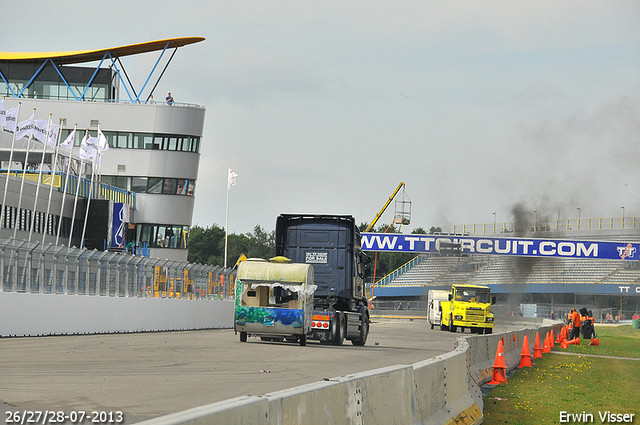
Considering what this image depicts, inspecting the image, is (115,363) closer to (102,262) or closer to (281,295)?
(281,295)

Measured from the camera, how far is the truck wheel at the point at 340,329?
28544 mm

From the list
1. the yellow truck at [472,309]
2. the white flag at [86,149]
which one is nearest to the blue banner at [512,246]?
the white flag at [86,149]

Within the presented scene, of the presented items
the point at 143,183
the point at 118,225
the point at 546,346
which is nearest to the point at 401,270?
the point at 143,183

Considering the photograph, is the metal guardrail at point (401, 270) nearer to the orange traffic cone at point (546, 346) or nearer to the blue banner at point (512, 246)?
the blue banner at point (512, 246)

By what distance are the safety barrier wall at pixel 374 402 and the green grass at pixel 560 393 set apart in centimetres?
63

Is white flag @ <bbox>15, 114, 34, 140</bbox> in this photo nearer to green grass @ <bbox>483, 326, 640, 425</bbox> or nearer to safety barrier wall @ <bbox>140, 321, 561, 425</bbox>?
green grass @ <bbox>483, 326, 640, 425</bbox>

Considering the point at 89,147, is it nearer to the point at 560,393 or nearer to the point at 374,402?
the point at 560,393

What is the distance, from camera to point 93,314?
30.0 metres

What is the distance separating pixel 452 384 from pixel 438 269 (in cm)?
9682

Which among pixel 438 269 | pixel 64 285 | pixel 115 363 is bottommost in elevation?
pixel 115 363

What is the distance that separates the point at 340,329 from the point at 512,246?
56.9 metres

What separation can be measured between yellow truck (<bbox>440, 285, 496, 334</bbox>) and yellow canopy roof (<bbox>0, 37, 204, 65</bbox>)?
116ft

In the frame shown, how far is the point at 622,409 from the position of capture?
1324 cm

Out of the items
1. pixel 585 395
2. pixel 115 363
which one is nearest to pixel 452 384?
pixel 585 395
